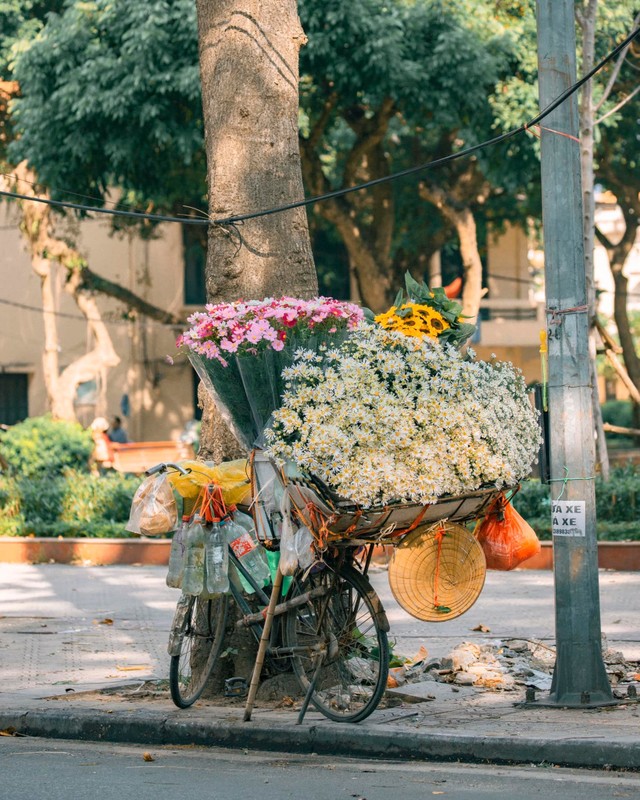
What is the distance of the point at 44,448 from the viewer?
18.8 m

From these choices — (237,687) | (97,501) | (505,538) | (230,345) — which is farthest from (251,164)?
(97,501)

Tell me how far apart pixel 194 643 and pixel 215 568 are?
0.68 metres

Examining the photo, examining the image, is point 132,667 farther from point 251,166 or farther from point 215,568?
point 251,166

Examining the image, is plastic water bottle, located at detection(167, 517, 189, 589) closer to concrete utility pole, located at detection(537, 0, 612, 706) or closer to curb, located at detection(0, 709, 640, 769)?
curb, located at detection(0, 709, 640, 769)

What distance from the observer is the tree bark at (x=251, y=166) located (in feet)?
26.0

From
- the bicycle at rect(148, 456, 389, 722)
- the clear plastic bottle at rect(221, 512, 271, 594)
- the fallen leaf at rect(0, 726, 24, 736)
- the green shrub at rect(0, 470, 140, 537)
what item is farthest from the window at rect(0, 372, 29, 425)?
the bicycle at rect(148, 456, 389, 722)

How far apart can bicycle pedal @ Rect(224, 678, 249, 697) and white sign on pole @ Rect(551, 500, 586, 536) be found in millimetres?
1964

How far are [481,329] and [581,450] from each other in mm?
26603

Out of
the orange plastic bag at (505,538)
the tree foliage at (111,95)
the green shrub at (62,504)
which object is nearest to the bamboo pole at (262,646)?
the orange plastic bag at (505,538)

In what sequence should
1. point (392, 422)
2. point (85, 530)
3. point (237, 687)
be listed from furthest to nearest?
point (85, 530) < point (237, 687) < point (392, 422)

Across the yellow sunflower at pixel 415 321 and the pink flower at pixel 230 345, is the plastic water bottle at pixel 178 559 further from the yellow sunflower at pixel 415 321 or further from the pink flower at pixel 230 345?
the yellow sunflower at pixel 415 321

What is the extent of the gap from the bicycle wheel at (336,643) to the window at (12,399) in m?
28.3

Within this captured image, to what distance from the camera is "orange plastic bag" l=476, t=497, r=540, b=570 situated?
712cm

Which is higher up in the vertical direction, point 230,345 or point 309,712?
point 230,345
